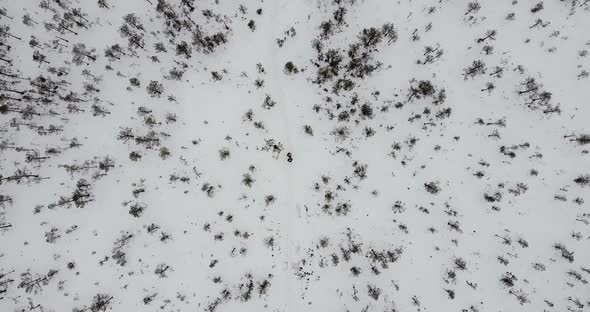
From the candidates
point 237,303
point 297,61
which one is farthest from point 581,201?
point 237,303

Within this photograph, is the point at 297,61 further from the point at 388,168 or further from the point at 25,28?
the point at 25,28

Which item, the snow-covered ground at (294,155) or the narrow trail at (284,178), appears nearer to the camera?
the snow-covered ground at (294,155)

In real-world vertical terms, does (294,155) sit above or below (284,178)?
above

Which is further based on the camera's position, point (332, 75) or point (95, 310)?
point (332, 75)

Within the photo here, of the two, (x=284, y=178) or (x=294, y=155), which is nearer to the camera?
(x=284, y=178)

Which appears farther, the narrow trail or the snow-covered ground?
the narrow trail

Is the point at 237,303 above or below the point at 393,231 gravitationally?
below

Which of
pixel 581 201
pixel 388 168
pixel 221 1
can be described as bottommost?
pixel 581 201
